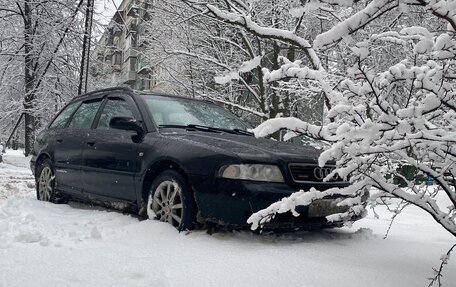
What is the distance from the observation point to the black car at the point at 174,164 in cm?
368

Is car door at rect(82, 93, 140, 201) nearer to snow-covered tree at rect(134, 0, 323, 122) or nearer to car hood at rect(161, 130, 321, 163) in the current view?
car hood at rect(161, 130, 321, 163)

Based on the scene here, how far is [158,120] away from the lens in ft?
15.4

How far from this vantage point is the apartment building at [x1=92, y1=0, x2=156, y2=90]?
19.1m

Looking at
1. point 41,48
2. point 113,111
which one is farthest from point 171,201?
point 41,48

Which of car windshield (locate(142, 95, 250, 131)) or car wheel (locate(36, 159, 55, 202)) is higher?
car windshield (locate(142, 95, 250, 131))

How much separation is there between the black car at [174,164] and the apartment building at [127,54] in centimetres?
1297

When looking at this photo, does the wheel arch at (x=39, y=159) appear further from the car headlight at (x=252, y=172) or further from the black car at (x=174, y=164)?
the car headlight at (x=252, y=172)

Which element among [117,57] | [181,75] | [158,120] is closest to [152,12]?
[181,75]

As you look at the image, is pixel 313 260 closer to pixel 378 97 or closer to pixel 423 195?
pixel 423 195

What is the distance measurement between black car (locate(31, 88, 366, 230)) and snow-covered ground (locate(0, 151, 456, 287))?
8.6 inches

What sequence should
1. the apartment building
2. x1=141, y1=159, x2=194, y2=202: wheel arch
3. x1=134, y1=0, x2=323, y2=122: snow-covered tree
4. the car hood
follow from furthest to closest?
the apartment building
x1=134, y1=0, x2=323, y2=122: snow-covered tree
x1=141, y1=159, x2=194, y2=202: wheel arch
the car hood

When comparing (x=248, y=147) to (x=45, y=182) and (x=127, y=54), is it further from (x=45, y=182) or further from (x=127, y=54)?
(x=127, y=54)

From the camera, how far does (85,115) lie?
232 inches

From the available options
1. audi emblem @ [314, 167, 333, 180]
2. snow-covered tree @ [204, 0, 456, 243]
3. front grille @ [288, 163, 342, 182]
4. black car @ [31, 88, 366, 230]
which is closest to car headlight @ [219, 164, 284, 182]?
Result: black car @ [31, 88, 366, 230]
